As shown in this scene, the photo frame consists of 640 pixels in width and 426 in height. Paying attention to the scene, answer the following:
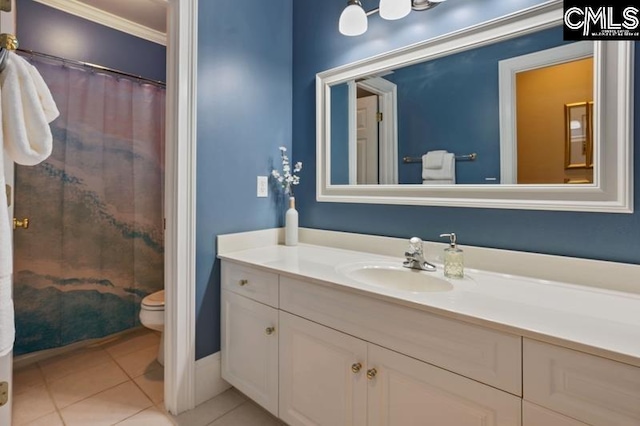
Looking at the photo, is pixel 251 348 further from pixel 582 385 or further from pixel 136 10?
pixel 136 10

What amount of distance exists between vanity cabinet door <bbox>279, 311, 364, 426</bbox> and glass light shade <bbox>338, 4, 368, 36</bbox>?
1.37 metres

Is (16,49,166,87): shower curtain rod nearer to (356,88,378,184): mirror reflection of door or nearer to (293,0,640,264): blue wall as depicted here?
(293,0,640,264): blue wall

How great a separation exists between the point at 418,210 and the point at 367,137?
48cm

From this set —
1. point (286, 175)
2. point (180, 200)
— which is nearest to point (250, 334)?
point (180, 200)

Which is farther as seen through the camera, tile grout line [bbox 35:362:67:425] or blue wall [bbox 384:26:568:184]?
tile grout line [bbox 35:362:67:425]

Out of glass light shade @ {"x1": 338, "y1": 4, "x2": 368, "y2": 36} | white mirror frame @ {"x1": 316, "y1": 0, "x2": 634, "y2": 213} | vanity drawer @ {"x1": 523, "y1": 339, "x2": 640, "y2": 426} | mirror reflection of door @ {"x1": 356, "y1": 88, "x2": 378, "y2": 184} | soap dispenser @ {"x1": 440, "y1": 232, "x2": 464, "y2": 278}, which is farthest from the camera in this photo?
mirror reflection of door @ {"x1": 356, "y1": 88, "x2": 378, "y2": 184}

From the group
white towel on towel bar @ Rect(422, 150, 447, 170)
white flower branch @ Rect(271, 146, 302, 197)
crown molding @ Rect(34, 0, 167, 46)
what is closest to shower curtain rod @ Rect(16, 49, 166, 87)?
crown molding @ Rect(34, 0, 167, 46)

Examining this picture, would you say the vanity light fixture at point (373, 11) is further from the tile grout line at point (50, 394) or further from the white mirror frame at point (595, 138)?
the tile grout line at point (50, 394)

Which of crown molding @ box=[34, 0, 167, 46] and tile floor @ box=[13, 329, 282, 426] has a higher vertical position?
crown molding @ box=[34, 0, 167, 46]

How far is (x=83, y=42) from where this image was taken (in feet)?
7.45

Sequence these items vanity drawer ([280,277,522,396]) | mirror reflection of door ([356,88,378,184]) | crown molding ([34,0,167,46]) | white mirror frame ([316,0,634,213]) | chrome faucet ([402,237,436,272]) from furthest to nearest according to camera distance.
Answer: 1. crown molding ([34,0,167,46])
2. mirror reflection of door ([356,88,378,184])
3. chrome faucet ([402,237,436,272])
4. white mirror frame ([316,0,634,213])
5. vanity drawer ([280,277,522,396])

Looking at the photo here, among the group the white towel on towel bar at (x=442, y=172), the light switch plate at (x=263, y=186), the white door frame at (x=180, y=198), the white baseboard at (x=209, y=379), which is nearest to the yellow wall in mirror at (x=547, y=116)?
the white towel on towel bar at (x=442, y=172)

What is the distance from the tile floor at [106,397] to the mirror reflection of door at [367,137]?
1.27m

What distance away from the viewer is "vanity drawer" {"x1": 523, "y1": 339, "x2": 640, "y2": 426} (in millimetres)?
657
